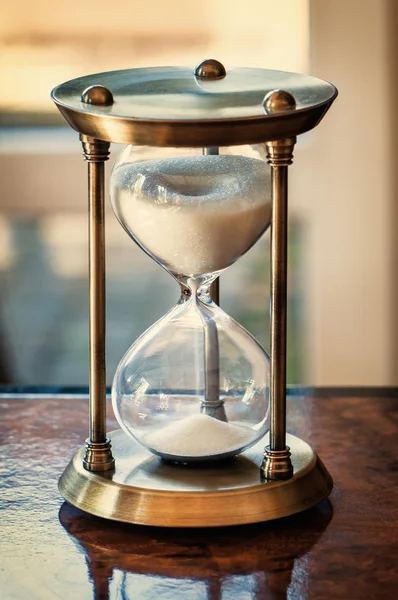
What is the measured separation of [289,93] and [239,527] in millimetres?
323

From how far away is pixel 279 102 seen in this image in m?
0.77

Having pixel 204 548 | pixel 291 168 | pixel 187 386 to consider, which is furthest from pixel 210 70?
pixel 291 168

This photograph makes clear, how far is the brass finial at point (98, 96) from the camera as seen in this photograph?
0.79 meters

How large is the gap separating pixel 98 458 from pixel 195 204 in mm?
216

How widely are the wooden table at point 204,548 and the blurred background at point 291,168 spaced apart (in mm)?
1436

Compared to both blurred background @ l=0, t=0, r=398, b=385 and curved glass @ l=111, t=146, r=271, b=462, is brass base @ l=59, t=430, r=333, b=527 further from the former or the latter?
blurred background @ l=0, t=0, r=398, b=385

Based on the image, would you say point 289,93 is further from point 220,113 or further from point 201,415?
point 201,415

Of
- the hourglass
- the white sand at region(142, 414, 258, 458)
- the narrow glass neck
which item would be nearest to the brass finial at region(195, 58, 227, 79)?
the hourglass

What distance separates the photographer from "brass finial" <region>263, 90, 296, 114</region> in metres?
0.77

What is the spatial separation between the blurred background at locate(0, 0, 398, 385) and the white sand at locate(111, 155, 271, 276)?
59.0 inches

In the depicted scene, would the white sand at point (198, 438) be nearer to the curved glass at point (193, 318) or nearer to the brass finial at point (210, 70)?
the curved glass at point (193, 318)

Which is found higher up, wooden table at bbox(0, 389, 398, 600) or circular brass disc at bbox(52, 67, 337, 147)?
circular brass disc at bbox(52, 67, 337, 147)

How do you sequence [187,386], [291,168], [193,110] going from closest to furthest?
[193,110] → [187,386] → [291,168]

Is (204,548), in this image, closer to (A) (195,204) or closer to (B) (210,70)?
(A) (195,204)
